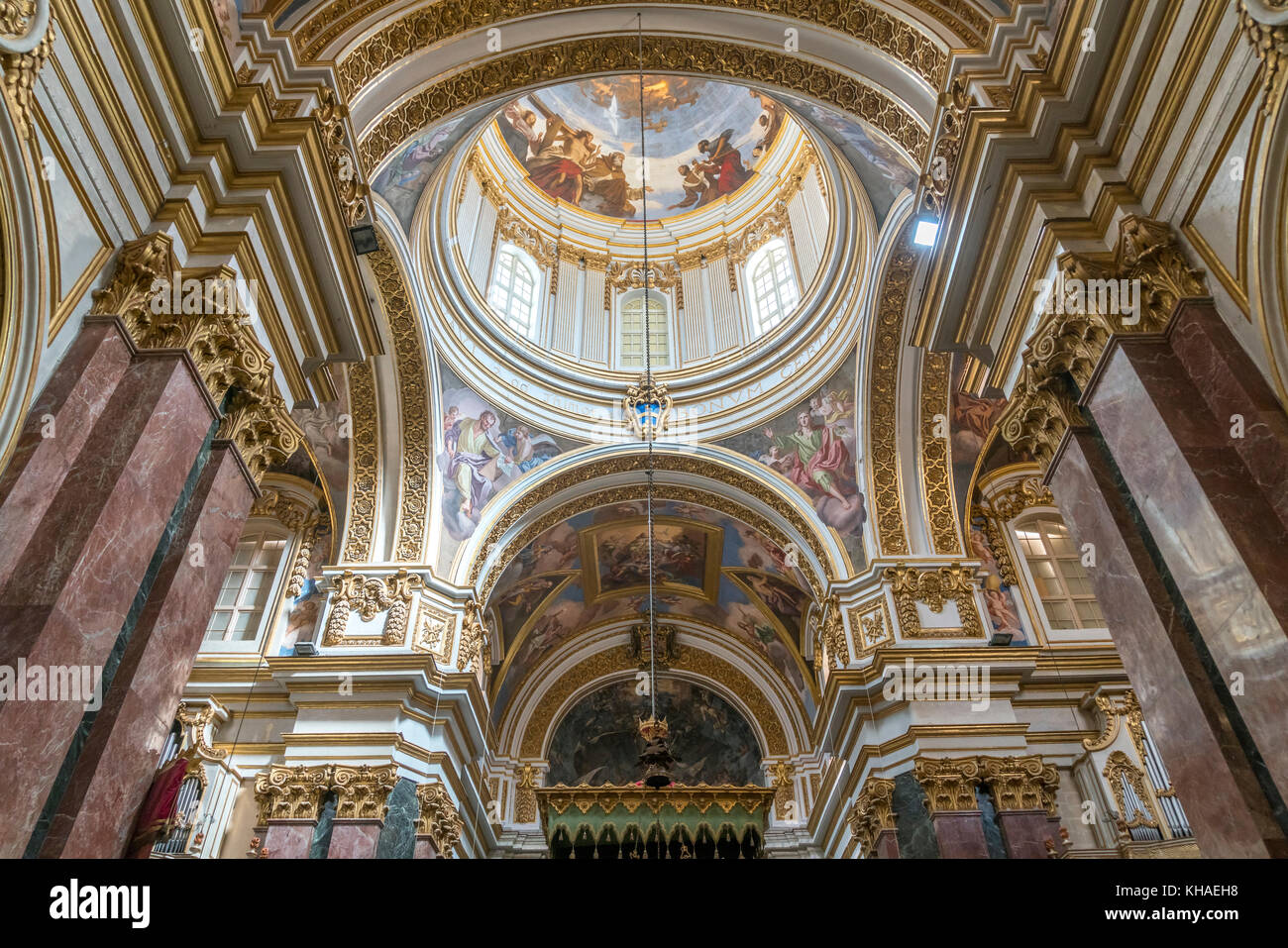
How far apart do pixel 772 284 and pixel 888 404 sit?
444cm

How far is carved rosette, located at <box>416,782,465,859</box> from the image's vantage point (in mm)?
9969

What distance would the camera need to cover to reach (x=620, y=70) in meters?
8.60

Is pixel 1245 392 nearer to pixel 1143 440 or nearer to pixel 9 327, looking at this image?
pixel 1143 440

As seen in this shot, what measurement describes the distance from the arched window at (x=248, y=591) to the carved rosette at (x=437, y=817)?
3458mm

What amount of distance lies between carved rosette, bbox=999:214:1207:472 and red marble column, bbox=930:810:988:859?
545 centimetres

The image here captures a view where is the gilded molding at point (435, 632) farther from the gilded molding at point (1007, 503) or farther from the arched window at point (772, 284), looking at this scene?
the gilded molding at point (1007, 503)

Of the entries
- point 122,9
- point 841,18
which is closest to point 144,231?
point 122,9

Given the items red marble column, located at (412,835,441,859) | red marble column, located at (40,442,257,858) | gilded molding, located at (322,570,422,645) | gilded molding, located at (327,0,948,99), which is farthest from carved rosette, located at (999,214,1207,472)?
gilded molding, located at (322,570,422,645)

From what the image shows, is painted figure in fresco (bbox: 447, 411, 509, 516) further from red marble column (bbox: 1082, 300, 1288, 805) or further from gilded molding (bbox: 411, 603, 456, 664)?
red marble column (bbox: 1082, 300, 1288, 805)

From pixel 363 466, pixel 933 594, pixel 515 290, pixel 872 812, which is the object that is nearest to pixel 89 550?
pixel 363 466

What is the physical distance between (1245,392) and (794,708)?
1314 cm

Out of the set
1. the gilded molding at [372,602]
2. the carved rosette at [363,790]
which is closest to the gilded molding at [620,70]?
the gilded molding at [372,602]

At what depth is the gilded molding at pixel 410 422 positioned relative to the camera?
11.9 m

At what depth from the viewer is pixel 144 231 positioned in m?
5.22
